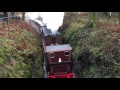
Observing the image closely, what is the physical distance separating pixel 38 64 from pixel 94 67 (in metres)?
5.67

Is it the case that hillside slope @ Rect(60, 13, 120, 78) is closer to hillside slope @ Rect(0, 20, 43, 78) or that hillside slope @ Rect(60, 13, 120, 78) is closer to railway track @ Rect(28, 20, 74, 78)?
railway track @ Rect(28, 20, 74, 78)

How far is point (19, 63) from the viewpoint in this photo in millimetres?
19781

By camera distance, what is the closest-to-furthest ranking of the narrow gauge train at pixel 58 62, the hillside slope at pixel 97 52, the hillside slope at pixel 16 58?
the hillside slope at pixel 16 58 < the hillside slope at pixel 97 52 < the narrow gauge train at pixel 58 62

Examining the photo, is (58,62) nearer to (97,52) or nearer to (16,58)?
(97,52)

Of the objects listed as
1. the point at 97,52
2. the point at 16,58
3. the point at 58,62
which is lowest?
the point at 58,62

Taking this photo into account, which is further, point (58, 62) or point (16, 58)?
point (58, 62)

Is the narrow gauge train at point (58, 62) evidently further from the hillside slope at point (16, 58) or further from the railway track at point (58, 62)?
the hillside slope at point (16, 58)

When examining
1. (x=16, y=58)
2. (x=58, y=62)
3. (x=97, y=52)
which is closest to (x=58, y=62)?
(x=58, y=62)

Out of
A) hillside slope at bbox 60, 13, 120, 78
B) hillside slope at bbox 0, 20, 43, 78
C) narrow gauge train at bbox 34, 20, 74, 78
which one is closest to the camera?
hillside slope at bbox 0, 20, 43, 78

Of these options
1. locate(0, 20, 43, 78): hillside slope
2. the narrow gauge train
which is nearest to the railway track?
the narrow gauge train

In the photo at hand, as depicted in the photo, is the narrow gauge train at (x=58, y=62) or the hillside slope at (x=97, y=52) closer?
the hillside slope at (x=97, y=52)

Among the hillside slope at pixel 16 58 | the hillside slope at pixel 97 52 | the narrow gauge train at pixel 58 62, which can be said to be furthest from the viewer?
the narrow gauge train at pixel 58 62

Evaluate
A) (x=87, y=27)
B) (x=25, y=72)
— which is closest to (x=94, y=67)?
(x=25, y=72)

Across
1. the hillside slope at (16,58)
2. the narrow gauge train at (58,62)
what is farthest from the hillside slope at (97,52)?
the hillside slope at (16,58)
